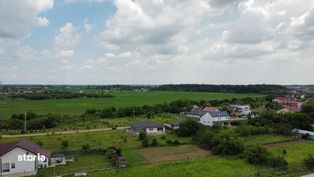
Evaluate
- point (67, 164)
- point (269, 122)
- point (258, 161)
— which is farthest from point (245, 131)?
point (67, 164)

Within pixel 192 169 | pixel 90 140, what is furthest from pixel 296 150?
pixel 90 140

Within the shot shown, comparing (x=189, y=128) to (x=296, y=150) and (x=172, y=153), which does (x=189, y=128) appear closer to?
(x=172, y=153)

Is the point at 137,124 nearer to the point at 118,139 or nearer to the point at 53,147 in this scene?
the point at 118,139

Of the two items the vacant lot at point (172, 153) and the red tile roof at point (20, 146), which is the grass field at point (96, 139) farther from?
the red tile roof at point (20, 146)

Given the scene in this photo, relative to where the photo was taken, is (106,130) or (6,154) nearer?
(6,154)

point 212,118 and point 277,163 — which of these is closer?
point 277,163
